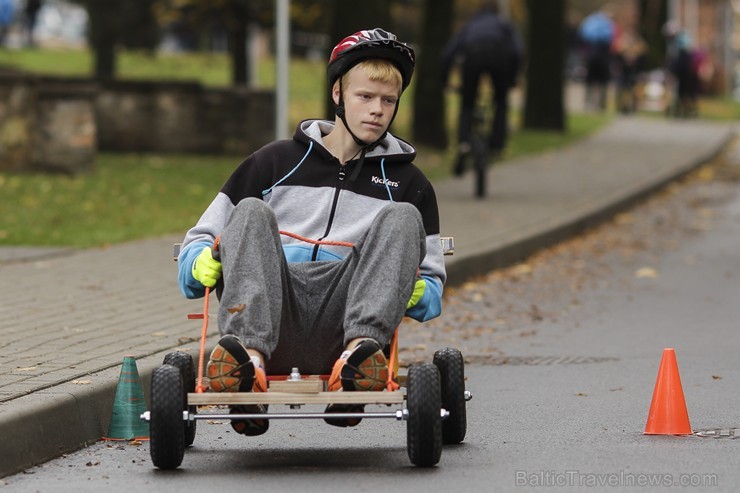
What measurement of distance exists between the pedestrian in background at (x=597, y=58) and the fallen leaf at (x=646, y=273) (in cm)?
2322

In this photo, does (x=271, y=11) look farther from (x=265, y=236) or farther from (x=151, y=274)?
(x=265, y=236)

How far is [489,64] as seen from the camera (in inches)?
669

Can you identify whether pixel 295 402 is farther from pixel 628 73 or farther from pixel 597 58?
pixel 628 73

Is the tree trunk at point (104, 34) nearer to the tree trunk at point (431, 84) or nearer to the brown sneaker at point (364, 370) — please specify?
the tree trunk at point (431, 84)

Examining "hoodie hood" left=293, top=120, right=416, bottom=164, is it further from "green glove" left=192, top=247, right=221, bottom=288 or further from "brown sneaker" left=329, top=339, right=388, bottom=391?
"brown sneaker" left=329, top=339, right=388, bottom=391

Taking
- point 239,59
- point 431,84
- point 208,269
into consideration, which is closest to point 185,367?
point 208,269

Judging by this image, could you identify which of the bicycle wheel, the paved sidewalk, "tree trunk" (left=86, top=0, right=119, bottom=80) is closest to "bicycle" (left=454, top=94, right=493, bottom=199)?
the bicycle wheel

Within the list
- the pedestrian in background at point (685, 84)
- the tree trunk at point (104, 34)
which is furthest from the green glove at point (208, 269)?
the pedestrian in background at point (685, 84)

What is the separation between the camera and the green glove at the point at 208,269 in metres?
5.88

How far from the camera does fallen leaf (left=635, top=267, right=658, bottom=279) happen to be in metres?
12.6

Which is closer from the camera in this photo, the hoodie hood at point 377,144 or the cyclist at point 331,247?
the cyclist at point 331,247

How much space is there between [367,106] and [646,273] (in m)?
6.91

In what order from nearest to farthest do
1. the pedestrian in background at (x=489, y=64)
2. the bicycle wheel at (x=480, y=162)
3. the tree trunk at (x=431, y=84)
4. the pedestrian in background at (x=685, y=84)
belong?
the bicycle wheel at (x=480, y=162), the pedestrian in background at (x=489, y=64), the tree trunk at (x=431, y=84), the pedestrian in background at (x=685, y=84)
